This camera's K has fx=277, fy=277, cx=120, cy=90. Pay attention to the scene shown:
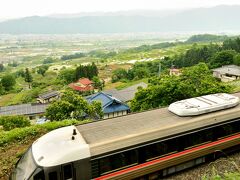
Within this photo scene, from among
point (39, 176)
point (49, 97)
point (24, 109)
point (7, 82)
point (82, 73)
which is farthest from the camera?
point (7, 82)

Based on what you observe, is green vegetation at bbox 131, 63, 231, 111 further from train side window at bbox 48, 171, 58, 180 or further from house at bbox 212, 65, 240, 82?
house at bbox 212, 65, 240, 82

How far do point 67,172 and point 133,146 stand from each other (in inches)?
84.7

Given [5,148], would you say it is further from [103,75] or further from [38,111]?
[103,75]

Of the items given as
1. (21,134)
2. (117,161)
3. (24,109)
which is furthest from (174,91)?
(24,109)

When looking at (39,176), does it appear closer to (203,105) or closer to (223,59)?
(203,105)

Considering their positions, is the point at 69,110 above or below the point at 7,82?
above

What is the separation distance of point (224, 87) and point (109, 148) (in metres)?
14.3

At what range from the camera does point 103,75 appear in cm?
8762

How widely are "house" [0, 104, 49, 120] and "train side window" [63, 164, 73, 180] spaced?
36.2 metres

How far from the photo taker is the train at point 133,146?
25.5 feet

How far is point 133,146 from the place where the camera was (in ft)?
28.2

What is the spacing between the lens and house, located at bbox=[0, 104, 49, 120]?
42.3 m

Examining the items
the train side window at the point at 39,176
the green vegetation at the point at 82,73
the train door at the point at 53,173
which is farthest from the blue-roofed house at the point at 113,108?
the green vegetation at the point at 82,73

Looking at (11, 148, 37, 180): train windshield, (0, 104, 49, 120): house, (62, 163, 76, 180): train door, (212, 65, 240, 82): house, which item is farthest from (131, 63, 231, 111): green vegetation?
(212, 65, 240, 82): house
